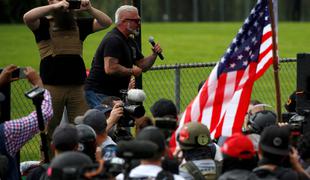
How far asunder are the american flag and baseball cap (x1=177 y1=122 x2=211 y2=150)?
95cm

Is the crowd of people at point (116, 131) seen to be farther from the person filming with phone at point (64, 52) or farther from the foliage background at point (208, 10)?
the foliage background at point (208, 10)

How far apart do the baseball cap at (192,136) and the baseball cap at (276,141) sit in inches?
27.0

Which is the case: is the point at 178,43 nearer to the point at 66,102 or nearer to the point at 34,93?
the point at 66,102

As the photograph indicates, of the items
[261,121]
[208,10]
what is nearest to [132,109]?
[261,121]

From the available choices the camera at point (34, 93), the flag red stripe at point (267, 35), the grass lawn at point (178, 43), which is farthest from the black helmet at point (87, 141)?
the grass lawn at point (178, 43)

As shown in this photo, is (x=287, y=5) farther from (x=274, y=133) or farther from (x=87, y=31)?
(x=274, y=133)

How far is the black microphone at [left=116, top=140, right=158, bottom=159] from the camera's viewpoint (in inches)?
292

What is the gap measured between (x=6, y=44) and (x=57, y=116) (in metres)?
22.3

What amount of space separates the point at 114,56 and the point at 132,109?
174cm

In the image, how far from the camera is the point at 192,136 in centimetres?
858

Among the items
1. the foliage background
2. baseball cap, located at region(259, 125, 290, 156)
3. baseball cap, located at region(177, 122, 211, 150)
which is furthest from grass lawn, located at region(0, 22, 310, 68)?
baseball cap, located at region(259, 125, 290, 156)

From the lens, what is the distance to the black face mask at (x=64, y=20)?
445 inches

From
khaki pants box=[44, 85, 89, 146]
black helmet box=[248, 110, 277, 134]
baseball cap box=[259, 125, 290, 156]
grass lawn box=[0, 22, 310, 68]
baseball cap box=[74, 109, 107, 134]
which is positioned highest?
baseball cap box=[259, 125, 290, 156]

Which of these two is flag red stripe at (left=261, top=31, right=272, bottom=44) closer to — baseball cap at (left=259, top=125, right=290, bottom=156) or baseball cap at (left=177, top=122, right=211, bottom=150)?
baseball cap at (left=177, top=122, right=211, bottom=150)
